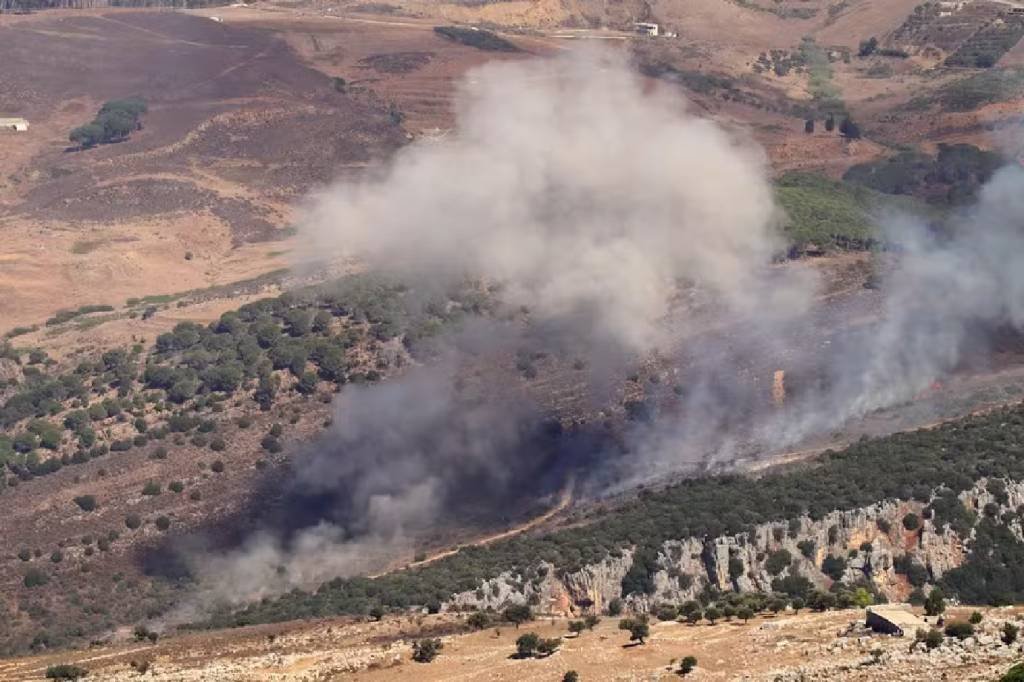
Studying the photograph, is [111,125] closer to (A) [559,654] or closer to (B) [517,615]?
(B) [517,615]

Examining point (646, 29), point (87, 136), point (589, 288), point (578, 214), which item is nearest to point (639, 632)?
point (589, 288)

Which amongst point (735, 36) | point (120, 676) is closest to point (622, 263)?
point (120, 676)

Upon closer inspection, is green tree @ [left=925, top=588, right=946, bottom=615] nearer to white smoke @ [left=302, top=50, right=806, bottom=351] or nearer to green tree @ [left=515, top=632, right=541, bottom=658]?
green tree @ [left=515, top=632, right=541, bottom=658]

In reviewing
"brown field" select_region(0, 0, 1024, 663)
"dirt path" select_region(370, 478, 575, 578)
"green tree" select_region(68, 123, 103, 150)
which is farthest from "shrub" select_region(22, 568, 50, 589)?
"green tree" select_region(68, 123, 103, 150)

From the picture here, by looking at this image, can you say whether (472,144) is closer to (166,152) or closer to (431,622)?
(166,152)

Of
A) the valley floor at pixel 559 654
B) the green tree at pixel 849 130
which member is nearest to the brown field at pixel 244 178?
the valley floor at pixel 559 654
